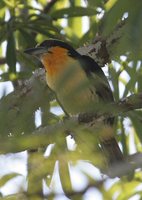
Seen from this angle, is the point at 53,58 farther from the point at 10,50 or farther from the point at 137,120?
the point at 137,120

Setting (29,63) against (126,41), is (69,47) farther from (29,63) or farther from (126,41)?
(126,41)

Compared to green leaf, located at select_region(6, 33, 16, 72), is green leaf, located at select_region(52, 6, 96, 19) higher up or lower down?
higher up

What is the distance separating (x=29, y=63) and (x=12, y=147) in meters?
3.22

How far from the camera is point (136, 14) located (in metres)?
1.15

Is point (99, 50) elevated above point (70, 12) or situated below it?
below

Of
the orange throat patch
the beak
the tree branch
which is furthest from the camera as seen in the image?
the beak

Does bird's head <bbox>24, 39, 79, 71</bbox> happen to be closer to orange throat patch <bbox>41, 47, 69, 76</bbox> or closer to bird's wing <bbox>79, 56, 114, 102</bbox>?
orange throat patch <bbox>41, 47, 69, 76</bbox>

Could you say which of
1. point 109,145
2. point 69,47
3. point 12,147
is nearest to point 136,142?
point 109,145

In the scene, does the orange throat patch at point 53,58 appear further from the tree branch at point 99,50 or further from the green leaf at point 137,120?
the green leaf at point 137,120

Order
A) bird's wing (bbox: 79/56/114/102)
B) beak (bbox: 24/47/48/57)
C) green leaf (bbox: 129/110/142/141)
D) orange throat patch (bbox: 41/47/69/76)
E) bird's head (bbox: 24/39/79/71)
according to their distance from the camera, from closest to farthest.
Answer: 1. bird's wing (bbox: 79/56/114/102)
2. green leaf (bbox: 129/110/142/141)
3. orange throat patch (bbox: 41/47/69/76)
4. bird's head (bbox: 24/39/79/71)
5. beak (bbox: 24/47/48/57)

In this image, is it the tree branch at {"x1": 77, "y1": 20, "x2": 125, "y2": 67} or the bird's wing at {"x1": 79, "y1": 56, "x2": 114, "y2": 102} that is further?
the tree branch at {"x1": 77, "y1": 20, "x2": 125, "y2": 67}

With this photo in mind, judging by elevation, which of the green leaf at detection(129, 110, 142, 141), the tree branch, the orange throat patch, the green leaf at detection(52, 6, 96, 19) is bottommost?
the green leaf at detection(129, 110, 142, 141)

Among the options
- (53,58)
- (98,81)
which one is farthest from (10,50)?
(98,81)

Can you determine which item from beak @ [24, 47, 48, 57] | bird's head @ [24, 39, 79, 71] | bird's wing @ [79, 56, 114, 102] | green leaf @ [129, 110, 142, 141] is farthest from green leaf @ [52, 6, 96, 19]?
green leaf @ [129, 110, 142, 141]
